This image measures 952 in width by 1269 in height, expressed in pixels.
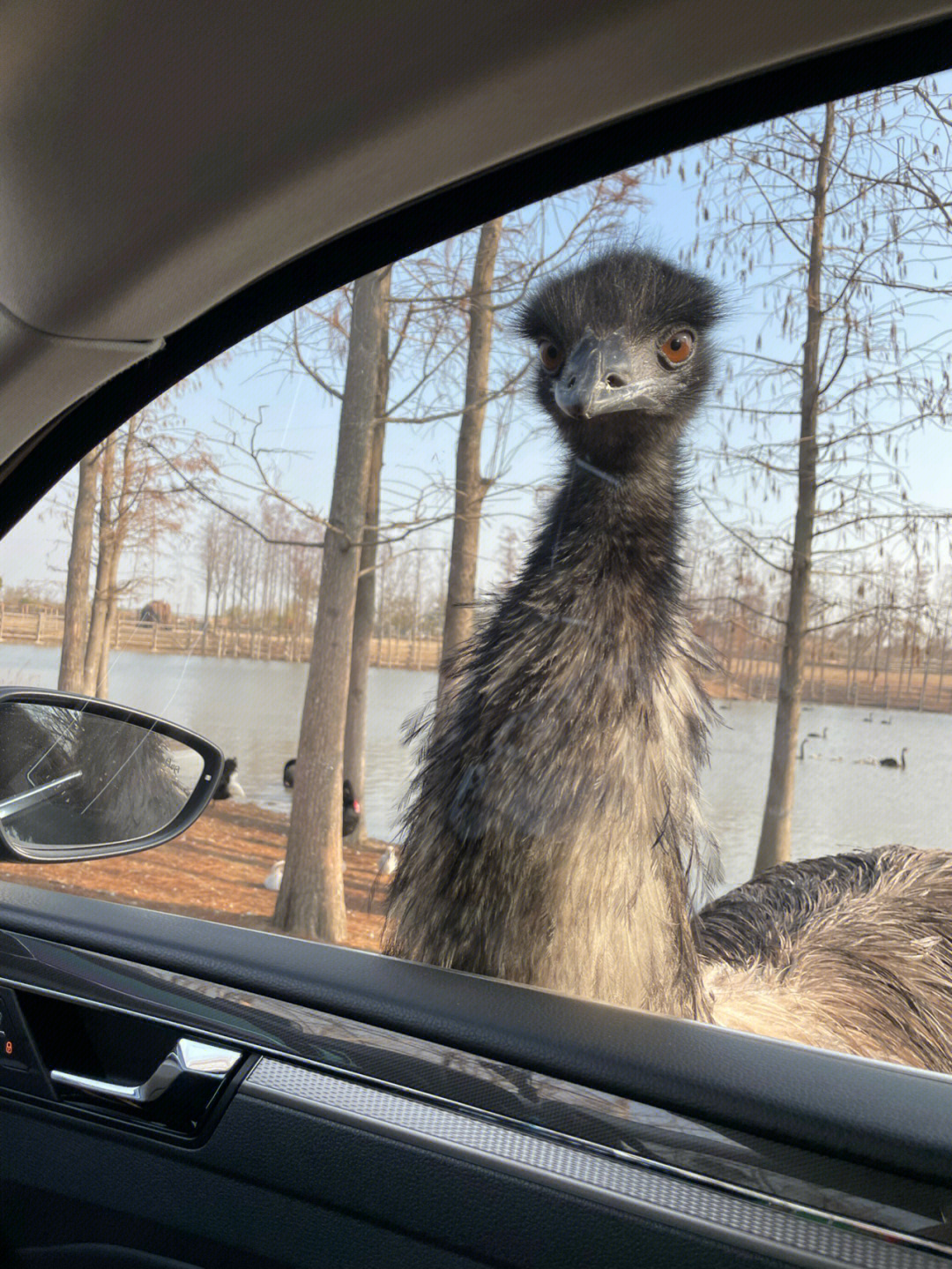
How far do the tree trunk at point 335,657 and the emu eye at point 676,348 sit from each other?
0.45 metres

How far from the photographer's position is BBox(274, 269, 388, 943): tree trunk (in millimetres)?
1880

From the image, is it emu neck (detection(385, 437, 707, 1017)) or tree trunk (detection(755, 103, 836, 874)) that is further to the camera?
emu neck (detection(385, 437, 707, 1017))

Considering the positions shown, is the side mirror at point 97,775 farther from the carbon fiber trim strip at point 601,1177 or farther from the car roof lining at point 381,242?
the carbon fiber trim strip at point 601,1177

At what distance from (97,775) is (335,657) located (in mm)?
410

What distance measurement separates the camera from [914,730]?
143 centimetres

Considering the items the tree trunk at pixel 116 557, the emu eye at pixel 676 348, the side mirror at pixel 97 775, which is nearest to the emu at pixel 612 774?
the emu eye at pixel 676 348

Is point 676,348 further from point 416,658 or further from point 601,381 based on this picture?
point 416,658

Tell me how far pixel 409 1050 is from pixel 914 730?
27.2 inches

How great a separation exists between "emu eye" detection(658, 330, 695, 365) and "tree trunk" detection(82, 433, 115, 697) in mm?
878

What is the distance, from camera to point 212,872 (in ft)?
6.53

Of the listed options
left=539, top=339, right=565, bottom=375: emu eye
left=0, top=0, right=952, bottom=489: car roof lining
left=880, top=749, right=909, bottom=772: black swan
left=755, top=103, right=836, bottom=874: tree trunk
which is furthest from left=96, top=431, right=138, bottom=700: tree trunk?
left=880, top=749, right=909, bottom=772: black swan

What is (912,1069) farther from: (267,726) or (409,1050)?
(267,726)

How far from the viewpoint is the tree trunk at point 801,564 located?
1474 mm

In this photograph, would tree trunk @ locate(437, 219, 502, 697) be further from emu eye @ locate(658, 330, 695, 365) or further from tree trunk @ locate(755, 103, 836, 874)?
tree trunk @ locate(755, 103, 836, 874)
